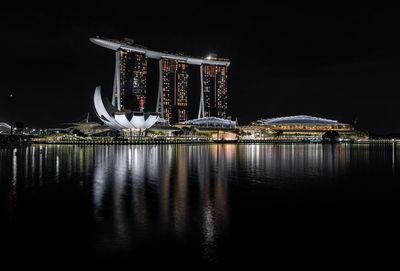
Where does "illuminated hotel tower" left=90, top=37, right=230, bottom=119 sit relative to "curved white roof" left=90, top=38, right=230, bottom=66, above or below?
below

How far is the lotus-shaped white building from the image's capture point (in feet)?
217

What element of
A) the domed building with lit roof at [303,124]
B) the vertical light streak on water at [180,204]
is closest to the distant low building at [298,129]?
the domed building with lit roof at [303,124]

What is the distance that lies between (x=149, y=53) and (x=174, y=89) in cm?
1086

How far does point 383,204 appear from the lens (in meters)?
8.93

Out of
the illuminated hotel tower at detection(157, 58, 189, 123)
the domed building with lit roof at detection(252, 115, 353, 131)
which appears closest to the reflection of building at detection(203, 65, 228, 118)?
the illuminated hotel tower at detection(157, 58, 189, 123)

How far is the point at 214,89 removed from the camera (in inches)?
4107

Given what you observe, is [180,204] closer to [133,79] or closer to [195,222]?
[195,222]

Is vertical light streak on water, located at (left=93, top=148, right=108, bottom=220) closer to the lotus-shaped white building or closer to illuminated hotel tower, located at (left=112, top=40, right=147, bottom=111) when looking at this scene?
the lotus-shaped white building

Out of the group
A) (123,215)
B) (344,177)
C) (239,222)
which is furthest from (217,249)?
(344,177)

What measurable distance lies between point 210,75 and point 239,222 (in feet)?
326

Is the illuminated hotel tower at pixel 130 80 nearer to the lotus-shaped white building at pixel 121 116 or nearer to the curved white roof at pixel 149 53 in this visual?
the curved white roof at pixel 149 53

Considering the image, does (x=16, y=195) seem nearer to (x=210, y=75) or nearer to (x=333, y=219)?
(x=333, y=219)

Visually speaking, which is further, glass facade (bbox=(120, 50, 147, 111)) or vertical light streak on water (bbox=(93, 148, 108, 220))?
glass facade (bbox=(120, 50, 147, 111))

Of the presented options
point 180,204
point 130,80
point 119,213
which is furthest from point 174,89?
point 119,213
